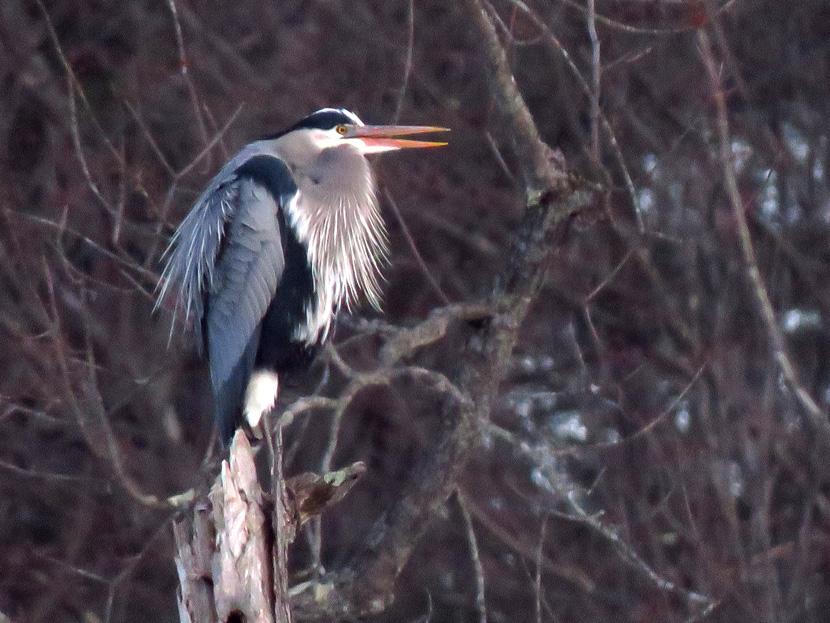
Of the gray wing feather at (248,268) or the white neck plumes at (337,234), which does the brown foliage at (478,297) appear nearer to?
the white neck plumes at (337,234)

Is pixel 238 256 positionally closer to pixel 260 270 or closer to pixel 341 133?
pixel 260 270

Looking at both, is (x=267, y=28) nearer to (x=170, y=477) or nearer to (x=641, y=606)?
(x=170, y=477)

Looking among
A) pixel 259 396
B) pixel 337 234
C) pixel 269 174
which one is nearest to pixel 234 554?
pixel 259 396

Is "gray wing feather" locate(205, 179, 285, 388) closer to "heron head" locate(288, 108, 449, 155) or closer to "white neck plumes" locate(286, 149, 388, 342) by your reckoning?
"white neck plumes" locate(286, 149, 388, 342)

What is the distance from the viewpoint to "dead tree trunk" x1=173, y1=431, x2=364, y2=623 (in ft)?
10.3

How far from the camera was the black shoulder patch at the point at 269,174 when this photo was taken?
14.8ft

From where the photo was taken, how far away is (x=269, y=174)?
455 cm

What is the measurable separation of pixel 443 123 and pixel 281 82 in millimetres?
619

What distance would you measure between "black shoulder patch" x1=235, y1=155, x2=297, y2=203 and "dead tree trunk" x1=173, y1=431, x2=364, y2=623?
138cm

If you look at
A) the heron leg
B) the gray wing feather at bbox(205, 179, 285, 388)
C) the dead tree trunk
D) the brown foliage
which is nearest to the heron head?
the gray wing feather at bbox(205, 179, 285, 388)

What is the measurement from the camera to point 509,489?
6.36 meters

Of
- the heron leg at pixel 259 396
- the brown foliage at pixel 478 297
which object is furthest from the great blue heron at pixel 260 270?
the brown foliage at pixel 478 297

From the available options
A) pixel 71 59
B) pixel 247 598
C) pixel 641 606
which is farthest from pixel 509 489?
pixel 247 598

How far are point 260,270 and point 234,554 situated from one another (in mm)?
1460
